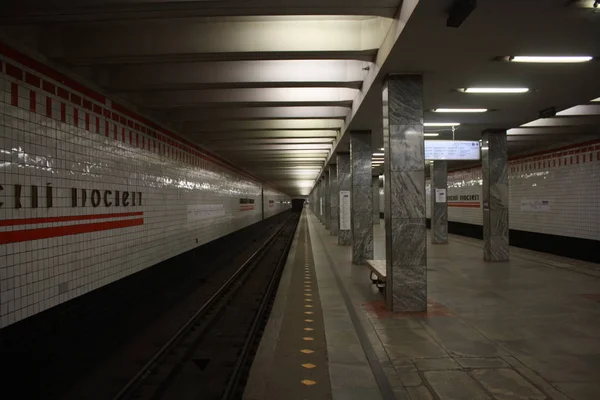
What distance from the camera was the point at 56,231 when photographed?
5.57m

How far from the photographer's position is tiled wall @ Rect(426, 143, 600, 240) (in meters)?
11.4

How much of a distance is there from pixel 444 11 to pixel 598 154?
31.2ft

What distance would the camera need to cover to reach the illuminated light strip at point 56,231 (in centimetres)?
471

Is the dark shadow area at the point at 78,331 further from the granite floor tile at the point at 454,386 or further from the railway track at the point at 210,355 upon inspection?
the granite floor tile at the point at 454,386

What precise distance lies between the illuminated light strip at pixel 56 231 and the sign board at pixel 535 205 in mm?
12330

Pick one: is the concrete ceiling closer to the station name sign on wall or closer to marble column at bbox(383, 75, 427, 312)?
marble column at bbox(383, 75, 427, 312)

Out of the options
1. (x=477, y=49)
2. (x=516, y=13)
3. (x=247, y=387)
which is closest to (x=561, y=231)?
(x=477, y=49)

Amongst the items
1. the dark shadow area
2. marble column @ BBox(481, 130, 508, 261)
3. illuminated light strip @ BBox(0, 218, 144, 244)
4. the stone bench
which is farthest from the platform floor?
illuminated light strip @ BBox(0, 218, 144, 244)

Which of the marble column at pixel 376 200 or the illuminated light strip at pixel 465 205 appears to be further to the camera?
the marble column at pixel 376 200

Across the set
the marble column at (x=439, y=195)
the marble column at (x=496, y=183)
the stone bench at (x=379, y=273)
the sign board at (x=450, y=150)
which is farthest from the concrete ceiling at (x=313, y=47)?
the marble column at (x=439, y=195)

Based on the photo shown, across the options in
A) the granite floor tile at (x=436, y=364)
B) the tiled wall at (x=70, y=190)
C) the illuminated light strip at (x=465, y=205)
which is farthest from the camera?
the illuminated light strip at (x=465, y=205)

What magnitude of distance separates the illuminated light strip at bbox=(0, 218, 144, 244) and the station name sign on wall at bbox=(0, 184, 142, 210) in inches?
11.5

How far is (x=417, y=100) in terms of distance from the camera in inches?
252

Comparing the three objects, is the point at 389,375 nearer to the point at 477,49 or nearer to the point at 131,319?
the point at 477,49
